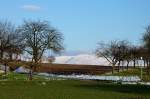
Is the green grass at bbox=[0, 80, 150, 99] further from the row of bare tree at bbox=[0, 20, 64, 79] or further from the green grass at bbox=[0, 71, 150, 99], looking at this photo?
the row of bare tree at bbox=[0, 20, 64, 79]

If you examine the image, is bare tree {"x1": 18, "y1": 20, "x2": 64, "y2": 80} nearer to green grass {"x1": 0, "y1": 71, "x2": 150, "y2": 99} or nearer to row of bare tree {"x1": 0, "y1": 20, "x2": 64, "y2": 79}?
row of bare tree {"x1": 0, "y1": 20, "x2": 64, "y2": 79}

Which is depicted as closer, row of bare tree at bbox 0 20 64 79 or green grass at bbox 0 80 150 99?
green grass at bbox 0 80 150 99

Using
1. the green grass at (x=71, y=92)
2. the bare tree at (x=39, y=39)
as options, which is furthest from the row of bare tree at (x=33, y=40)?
the green grass at (x=71, y=92)

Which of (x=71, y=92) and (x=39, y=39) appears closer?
(x=71, y=92)

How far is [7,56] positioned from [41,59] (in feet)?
26.9

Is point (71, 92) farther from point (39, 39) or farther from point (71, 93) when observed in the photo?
point (39, 39)

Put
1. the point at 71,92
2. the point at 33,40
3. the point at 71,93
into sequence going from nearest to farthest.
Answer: the point at 71,93 → the point at 71,92 → the point at 33,40

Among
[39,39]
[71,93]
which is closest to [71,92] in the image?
[71,93]

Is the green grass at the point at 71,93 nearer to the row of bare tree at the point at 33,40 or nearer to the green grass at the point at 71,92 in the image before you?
the green grass at the point at 71,92

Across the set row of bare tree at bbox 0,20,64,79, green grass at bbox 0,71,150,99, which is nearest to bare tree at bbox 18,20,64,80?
row of bare tree at bbox 0,20,64,79

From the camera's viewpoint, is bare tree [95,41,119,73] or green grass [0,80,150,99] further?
bare tree [95,41,119,73]

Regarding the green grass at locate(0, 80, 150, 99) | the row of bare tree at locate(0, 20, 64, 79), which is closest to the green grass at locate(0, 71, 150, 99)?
the green grass at locate(0, 80, 150, 99)

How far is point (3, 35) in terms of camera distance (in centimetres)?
8281

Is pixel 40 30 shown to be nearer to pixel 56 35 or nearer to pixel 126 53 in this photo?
pixel 56 35
